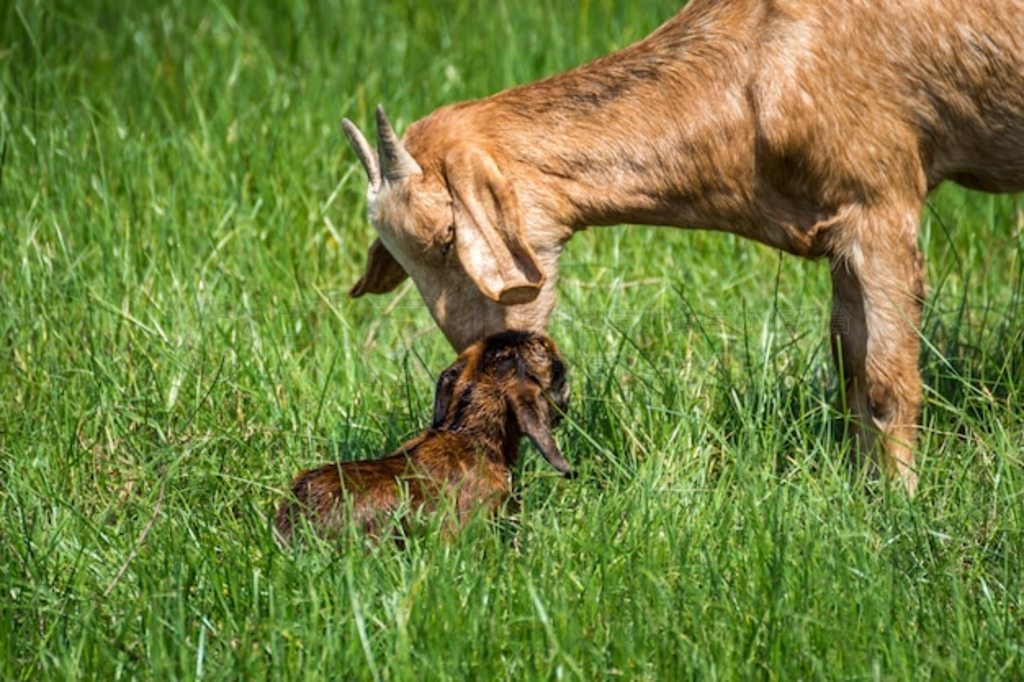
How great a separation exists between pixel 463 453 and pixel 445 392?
0.23m

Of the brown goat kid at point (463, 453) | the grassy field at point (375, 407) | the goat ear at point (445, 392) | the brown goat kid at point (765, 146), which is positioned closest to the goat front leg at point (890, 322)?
the brown goat kid at point (765, 146)

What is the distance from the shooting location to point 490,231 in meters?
4.99

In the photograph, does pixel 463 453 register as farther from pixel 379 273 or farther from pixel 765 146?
pixel 765 146

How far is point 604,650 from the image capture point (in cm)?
420

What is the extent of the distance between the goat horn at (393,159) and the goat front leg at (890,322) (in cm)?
130

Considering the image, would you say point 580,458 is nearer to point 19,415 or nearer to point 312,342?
point 312,342

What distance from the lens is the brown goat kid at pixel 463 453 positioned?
4.63 metres

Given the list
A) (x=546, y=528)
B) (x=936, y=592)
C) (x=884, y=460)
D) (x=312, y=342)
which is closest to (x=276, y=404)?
(x=312, y=342)

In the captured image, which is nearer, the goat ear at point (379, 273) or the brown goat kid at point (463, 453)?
the brown goat kid at point (463, 453)

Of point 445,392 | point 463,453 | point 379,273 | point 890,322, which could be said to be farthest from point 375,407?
point 890,322

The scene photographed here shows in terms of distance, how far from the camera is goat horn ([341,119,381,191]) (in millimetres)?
4980

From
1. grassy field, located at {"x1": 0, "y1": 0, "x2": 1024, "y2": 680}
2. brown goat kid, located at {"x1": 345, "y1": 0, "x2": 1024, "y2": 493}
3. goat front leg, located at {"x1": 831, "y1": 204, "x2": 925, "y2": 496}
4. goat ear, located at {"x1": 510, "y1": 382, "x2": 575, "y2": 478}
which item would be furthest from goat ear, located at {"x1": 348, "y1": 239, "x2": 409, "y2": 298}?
goat front leg, located at {"x1": 831, "y1": 204, "x2": 925, "y2": 496}

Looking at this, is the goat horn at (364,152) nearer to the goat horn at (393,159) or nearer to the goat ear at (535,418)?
the goat horn at (393,159)

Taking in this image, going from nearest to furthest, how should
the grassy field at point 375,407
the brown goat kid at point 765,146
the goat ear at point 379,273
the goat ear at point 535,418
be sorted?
1. the grassy field at point 375,407
2. the goat ear at point 535,418
3. the brown goat kid at point 765,146
4. the goat ear at point 379,273
